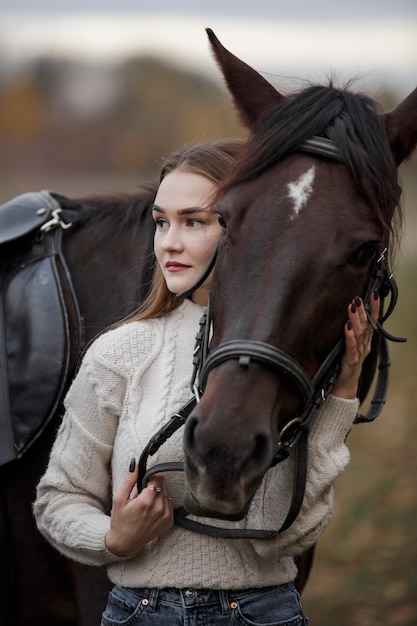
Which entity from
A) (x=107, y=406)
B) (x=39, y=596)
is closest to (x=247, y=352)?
(x=107, y=406)

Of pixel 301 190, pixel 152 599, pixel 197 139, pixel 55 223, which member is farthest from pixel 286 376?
pixel 55 223

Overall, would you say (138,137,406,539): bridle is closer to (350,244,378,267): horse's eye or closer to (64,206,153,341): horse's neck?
(350,244,378,267): horse's eye

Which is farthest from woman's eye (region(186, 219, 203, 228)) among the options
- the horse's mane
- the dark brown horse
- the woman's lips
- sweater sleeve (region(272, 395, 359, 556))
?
sweater sleeve (region(272, 395, 359, 556))

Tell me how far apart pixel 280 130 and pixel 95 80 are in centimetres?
1676

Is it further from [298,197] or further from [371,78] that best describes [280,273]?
[371,78]

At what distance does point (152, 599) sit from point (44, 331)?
107cm

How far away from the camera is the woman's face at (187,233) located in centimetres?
234

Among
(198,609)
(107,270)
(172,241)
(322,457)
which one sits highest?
(172,241)

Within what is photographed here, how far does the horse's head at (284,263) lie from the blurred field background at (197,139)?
1.50m

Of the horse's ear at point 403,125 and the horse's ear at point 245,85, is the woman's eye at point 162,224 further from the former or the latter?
the horse's ear at point 403,125

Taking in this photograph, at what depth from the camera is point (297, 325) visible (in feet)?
6.22

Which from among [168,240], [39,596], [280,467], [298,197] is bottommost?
[39,596]

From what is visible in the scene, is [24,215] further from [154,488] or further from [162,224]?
[154,488]

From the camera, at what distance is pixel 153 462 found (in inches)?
86.9
